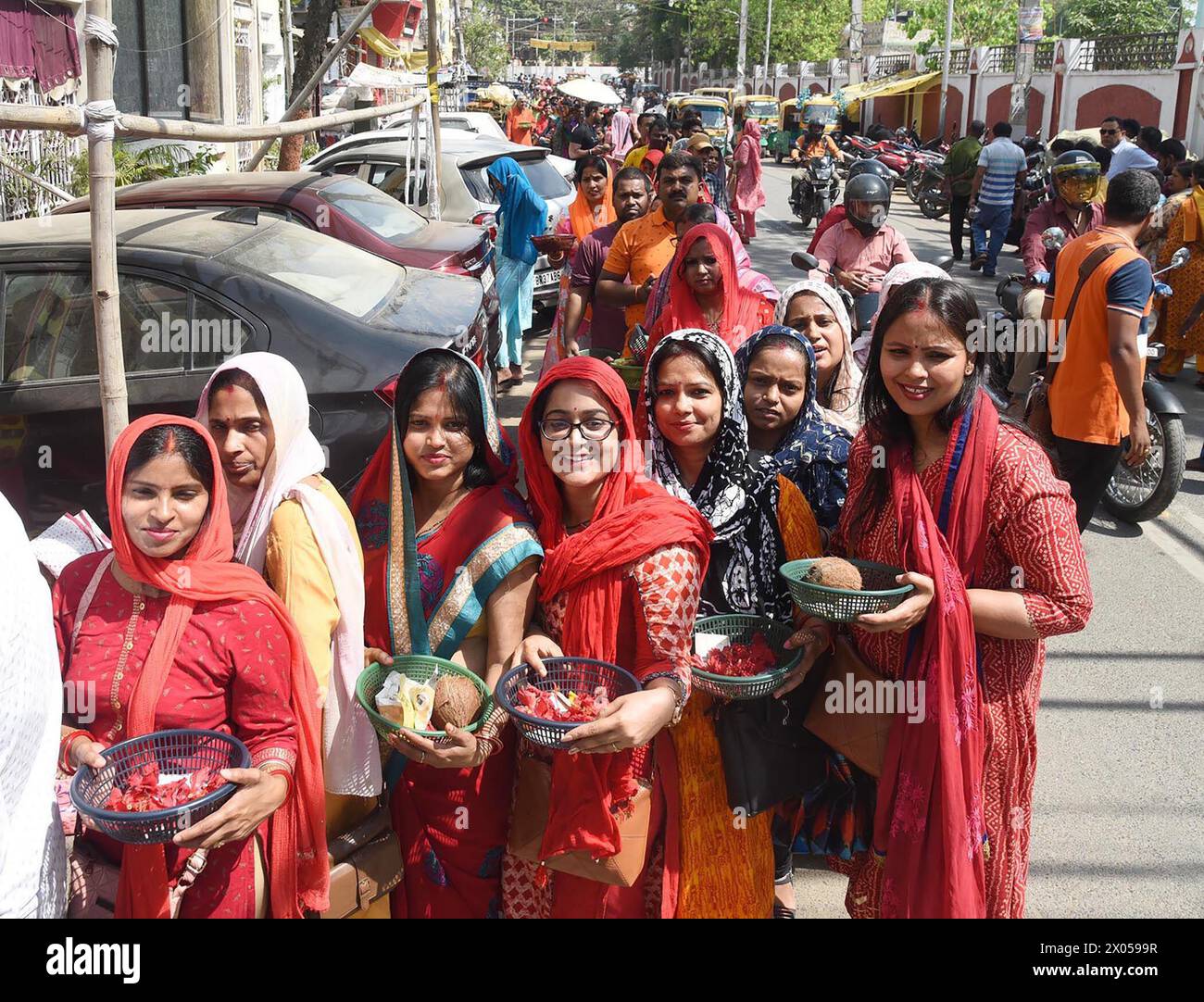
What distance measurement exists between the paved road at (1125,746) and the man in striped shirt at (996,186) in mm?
7590

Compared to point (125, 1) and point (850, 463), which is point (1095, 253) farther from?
point (125, 1)

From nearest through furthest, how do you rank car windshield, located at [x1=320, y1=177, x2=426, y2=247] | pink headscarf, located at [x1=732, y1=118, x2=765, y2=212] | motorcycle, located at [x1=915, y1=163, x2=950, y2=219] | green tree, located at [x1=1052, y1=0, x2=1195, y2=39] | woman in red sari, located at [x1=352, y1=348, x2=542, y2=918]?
woman in red sari, located at [x1=352, y1=348, x2=542, y2=918], car windshield, located at [x1=320, y1=177, x2=426, y2=247], pink headscarf, located at [x1=732, y1=118, x2=765, y2=212], motorcycle, located at [x1=915, y1=163, x2=950, y2=219], green tree, located at [x1=1052, y1=0, x2=1195, y2=39]

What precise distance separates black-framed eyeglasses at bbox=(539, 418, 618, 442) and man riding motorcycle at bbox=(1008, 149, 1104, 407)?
3.56 m

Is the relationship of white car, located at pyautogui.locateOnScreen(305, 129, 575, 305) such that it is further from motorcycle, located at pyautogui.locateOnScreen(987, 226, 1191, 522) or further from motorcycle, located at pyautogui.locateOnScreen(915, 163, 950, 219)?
motorcycle, located at pyautogui.locateOnScreen(915, 163, 950, 219)

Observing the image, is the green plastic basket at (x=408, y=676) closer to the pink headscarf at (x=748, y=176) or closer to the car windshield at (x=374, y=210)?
the car windshield at (x=374, y=210)

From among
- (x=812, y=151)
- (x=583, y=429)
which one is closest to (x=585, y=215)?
(x=583, y=429)

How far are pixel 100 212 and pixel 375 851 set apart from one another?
7.40 feet

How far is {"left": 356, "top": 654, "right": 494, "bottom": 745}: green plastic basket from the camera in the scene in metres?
2.17

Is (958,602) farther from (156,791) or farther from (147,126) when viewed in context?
(147,126)

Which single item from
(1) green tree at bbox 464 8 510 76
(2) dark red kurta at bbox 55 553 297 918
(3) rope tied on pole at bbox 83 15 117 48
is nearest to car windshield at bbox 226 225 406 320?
(3) rope tied on pole at bbox 83 15 117 48

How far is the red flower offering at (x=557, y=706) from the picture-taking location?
217cm

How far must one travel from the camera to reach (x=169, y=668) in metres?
2.04

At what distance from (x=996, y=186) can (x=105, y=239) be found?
38.3 feet

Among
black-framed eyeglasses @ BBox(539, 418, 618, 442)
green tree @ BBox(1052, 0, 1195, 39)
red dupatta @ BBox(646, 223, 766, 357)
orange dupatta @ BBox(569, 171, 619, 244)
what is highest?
green tree @ BBox(1052, 0, 1195, 39)
